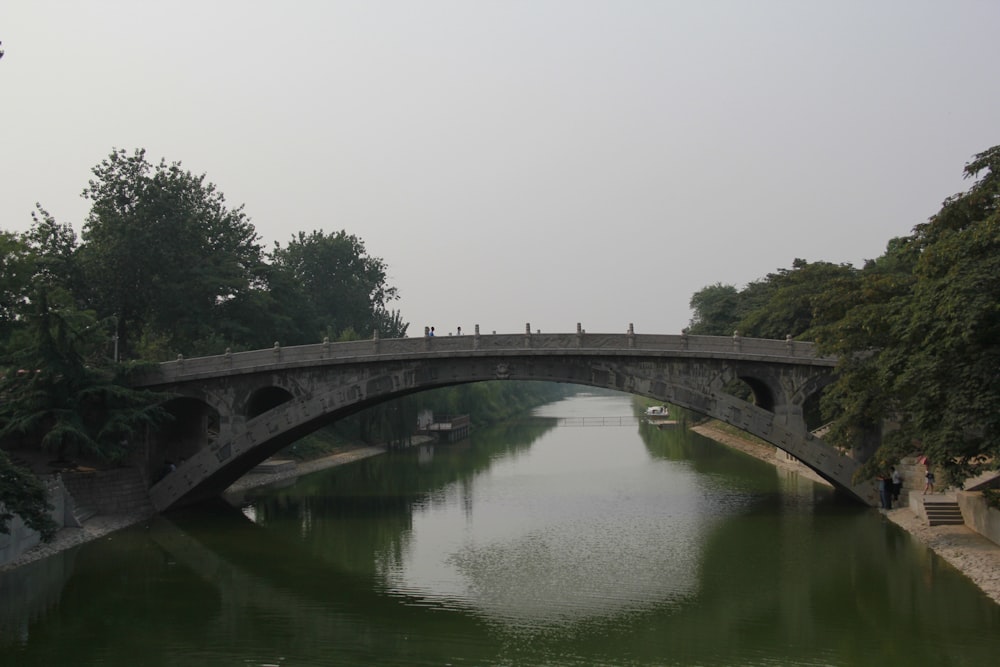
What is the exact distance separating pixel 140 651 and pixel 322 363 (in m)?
16.2

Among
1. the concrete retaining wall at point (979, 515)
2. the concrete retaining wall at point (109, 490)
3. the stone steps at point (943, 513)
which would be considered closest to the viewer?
the concrete retaining wall at point (979, 515)

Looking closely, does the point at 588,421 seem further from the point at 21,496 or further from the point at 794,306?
the point at 21,496

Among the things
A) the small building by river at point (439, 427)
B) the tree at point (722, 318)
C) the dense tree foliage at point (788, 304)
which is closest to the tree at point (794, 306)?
the dense tree foliage at point (788, 304)

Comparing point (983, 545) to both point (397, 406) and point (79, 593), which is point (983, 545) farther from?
point (397, 406)

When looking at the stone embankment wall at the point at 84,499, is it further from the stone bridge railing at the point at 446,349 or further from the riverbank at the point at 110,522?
the stone bridge railing at the point at 446,349

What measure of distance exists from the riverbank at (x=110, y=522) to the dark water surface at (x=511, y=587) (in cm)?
49

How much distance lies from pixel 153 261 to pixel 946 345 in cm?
3623

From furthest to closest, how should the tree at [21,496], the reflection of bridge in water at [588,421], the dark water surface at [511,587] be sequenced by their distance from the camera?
the reflection of bridge in water at [588,421], the tree at [21,496], the dark water surface at [511,587]

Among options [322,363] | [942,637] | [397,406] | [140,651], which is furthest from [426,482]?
[942,637]

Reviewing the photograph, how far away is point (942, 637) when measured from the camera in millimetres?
16547

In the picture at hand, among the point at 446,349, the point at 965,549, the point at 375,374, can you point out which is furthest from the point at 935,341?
the point at 375,374

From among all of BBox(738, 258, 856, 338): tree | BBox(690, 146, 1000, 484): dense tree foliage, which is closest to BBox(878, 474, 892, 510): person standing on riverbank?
BBox(690, 146, 1000, 484): dense tree foliage

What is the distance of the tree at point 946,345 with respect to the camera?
58.7ft

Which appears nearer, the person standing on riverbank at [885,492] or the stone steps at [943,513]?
the stone steps at [943,513]
